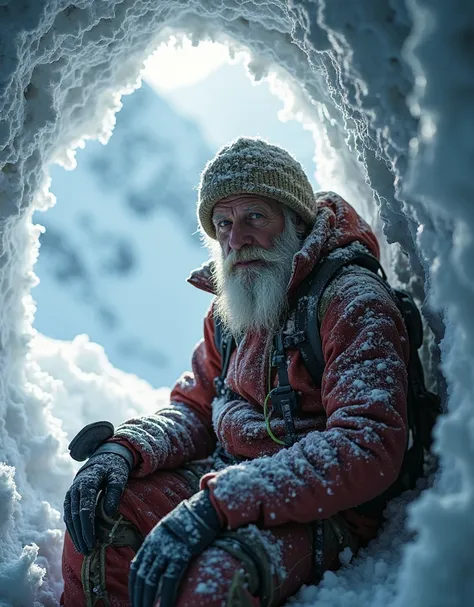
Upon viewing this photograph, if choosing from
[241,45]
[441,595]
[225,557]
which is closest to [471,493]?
[441,595]

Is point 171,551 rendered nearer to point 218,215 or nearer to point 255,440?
point 255,440

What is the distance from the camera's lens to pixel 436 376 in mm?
2500

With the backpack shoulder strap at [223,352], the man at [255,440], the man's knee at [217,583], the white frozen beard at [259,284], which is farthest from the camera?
the backpack shoulder strap at [223,352]

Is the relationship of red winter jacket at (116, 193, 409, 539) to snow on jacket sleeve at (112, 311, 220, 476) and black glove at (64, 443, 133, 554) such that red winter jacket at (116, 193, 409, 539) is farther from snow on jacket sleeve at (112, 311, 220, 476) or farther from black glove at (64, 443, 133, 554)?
black glove at (64, 443, 133, 554)

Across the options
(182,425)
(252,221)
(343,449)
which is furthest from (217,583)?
(252,221)

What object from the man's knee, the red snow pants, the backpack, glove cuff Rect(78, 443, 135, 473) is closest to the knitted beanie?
the backpack

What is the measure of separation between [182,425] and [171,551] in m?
1.15

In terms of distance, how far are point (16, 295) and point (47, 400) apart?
0.61m

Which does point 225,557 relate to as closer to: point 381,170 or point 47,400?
point 381,170

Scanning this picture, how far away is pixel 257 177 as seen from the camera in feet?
8.00

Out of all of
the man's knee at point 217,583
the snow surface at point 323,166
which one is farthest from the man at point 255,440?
the snow surface at point 323,166

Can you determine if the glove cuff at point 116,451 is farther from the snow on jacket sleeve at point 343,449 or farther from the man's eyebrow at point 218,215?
the man's eyebrow at point 218,215

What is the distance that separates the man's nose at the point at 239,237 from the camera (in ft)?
8.11

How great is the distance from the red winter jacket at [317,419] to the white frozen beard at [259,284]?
0.24 feet
